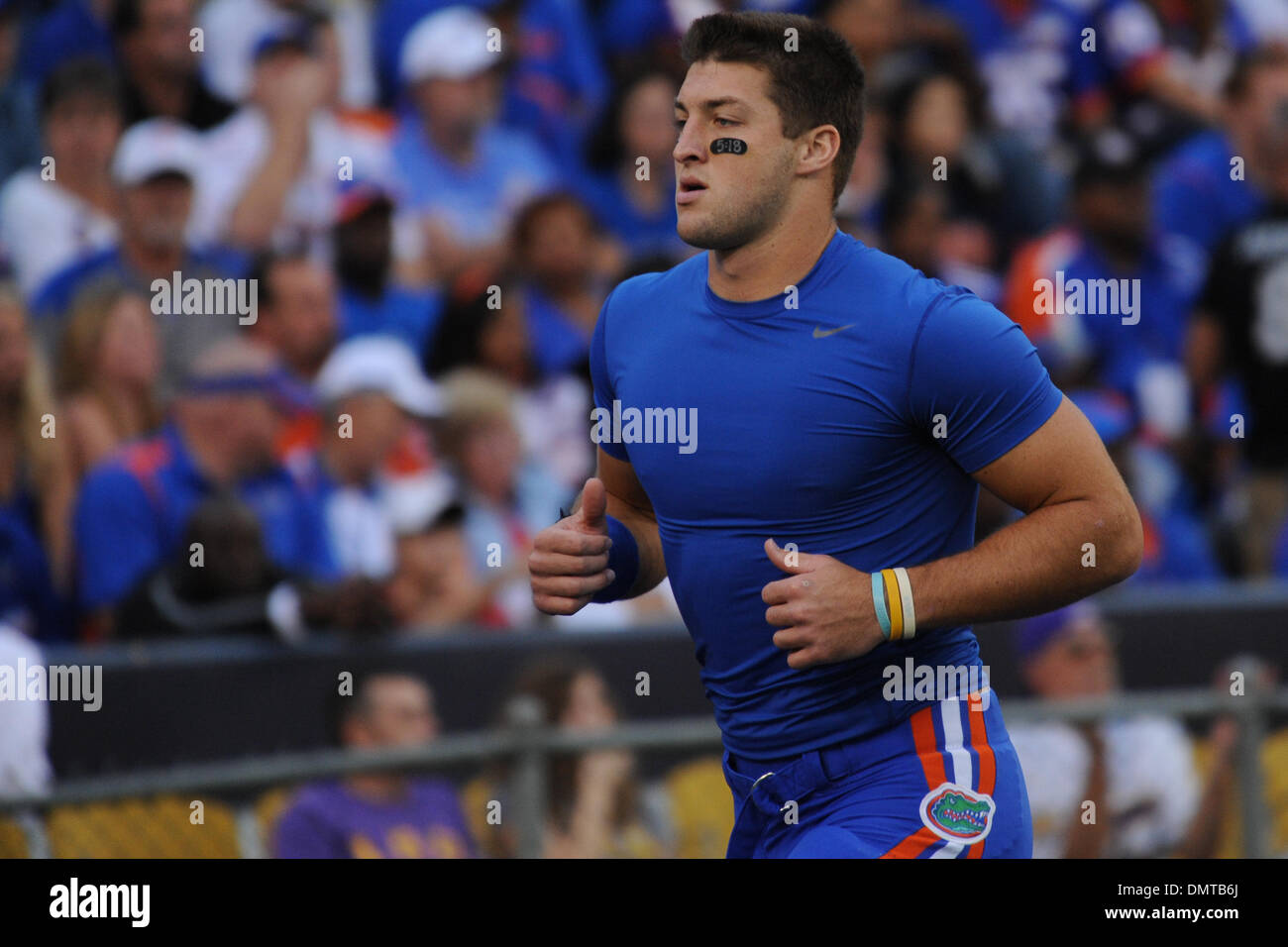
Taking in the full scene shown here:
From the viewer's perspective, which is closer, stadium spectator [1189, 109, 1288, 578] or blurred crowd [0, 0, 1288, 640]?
blurred crowd [0, 0, 1288, 640]

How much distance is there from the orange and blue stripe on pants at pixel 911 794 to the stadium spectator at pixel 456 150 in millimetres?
5151

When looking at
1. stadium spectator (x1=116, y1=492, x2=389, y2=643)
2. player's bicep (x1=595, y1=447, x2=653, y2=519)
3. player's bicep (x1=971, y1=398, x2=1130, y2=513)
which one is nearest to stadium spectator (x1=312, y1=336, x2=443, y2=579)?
stadium spectator (x1=116, y1=492, x2=389, y2=643)

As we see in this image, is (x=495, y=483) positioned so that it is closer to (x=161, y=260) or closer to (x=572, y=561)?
(x=161, y=260)

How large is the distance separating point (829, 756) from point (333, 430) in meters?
4.13

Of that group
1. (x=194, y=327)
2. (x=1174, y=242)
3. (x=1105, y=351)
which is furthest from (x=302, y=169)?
(x=1174, y=242)

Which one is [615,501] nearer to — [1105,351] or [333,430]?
[333,430]

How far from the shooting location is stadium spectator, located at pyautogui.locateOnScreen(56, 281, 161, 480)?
7180 millimetres

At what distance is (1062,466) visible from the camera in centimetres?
381

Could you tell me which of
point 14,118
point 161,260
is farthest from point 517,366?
point 14,118

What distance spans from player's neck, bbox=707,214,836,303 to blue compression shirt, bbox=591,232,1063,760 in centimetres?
4

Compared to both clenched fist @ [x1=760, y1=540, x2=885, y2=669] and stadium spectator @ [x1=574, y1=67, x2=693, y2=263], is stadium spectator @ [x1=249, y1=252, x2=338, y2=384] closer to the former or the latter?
stadium spectator @ [x1=574, y1=67, x2=693, y2=263]

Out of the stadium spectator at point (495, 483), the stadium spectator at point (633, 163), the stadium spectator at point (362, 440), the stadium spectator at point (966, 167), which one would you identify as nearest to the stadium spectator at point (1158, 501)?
the stadium spectator at point (966, 167)
